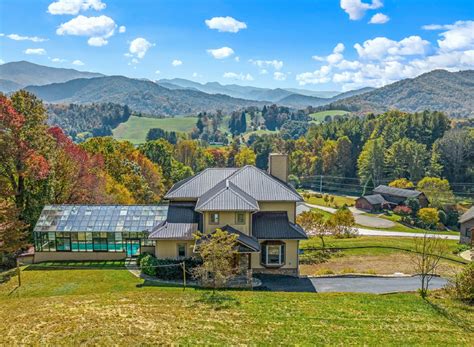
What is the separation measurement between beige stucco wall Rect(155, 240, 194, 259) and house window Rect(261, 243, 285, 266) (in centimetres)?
531

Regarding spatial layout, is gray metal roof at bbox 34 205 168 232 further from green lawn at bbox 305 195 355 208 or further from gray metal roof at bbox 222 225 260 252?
green lawn at bbox 305 195 355 208

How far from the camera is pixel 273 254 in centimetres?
3000

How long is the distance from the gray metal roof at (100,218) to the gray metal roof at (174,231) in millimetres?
2776

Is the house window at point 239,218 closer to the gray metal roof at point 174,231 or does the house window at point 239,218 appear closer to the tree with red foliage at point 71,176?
the gray metal roof at point 174,231

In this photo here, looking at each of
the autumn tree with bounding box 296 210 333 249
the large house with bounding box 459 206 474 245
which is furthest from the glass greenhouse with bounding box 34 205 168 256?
the large house with bounding box 459 206 474 245

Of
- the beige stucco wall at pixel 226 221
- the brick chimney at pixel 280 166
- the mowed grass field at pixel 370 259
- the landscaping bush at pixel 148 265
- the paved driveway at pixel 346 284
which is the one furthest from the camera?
the brick chimney at pixel 280 166

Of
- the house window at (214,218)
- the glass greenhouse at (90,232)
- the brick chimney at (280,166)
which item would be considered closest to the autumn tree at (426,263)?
the brick chimney at (280,166)

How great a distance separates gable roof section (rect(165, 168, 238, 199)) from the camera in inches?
1283

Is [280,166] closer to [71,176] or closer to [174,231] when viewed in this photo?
[174,231]

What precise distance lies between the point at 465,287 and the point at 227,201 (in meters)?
15.6

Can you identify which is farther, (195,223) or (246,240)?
(195,223)

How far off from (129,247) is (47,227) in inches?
257

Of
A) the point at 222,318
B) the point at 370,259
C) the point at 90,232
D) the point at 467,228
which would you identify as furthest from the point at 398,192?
the point at 222,318

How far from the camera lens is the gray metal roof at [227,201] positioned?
2861 cm
